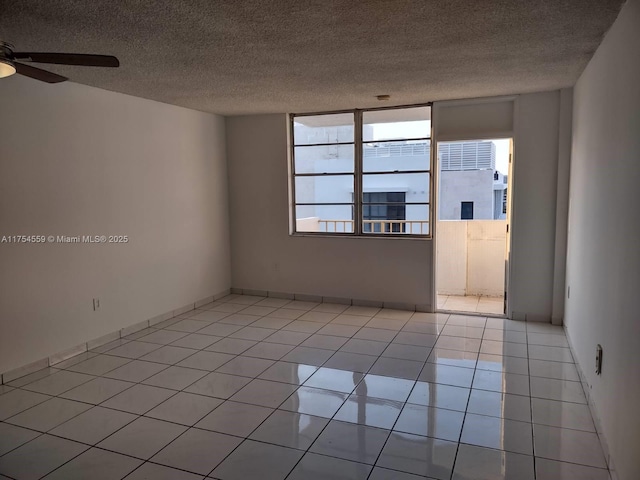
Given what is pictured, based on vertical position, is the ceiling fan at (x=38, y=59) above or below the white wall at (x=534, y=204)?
above

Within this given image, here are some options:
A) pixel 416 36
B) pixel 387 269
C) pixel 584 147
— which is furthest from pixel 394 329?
pixel 416 36

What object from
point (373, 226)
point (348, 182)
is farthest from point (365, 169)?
point (373, 226)

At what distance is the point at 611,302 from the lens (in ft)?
7.80

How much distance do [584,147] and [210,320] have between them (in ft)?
12.5

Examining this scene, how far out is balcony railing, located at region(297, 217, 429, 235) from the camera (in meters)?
5.25

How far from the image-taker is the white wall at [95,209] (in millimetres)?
3334

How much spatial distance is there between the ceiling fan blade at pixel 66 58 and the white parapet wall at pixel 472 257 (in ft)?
15.3

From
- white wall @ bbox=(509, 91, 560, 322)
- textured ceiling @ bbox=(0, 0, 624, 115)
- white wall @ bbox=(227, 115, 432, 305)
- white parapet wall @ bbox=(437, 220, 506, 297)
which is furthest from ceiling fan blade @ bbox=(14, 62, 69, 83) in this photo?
white parapet wall @ bbox=(437, 220, 506, 297)

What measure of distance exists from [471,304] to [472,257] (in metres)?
0.75

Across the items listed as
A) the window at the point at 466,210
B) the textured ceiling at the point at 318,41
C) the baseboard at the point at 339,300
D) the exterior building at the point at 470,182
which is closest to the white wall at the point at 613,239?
the textured ceiling at the point at 318,41

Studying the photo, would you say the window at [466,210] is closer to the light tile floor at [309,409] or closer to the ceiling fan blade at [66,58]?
the light tile floor at [309,409]

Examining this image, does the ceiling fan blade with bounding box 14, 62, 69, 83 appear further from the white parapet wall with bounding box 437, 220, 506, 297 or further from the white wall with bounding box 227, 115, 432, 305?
the white parapet wall with bounding box 437, 220, 506, 297

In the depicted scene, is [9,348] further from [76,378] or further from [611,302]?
[611,302]

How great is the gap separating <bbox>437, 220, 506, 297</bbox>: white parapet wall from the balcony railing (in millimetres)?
822
